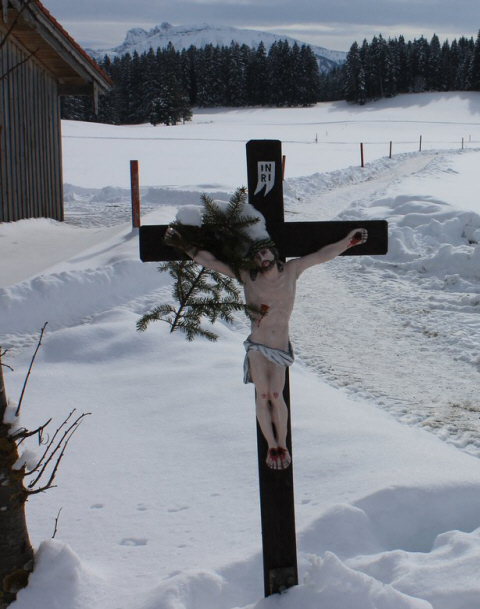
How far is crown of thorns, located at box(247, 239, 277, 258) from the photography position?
9.42ft

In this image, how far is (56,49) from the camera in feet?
38.1

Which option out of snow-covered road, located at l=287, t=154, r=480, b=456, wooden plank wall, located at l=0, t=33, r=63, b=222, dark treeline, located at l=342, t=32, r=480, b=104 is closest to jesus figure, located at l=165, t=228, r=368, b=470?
snow-covered road, located at l=287, t=154, r=480, b=456

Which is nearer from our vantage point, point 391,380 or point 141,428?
point 141,428

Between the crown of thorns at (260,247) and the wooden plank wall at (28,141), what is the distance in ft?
31.8

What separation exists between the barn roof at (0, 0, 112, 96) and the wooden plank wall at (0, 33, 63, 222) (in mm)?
231

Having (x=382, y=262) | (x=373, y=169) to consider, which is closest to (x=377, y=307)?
(x=382, y=262)

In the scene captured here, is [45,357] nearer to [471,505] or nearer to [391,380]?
[391,380]

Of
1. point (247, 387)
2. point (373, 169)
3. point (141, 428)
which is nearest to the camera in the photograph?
point (141, 428)

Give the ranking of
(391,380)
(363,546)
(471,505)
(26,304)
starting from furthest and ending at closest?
(26,304), (391,380), (471,505), (363,546)

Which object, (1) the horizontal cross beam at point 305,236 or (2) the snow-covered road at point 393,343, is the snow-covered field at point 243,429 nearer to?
(2) the snow-covered road at point 393,343

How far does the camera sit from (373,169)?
88.0ft

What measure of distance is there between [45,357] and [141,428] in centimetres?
186

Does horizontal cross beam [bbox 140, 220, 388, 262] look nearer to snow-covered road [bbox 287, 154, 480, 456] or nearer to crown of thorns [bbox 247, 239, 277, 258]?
crown of thorns [bbox 247, 239, 277, 258]

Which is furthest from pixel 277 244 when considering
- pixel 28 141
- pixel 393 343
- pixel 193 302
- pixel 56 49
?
pixel 28 141
